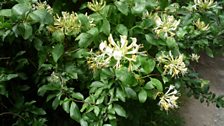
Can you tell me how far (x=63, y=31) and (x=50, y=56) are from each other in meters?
0.16

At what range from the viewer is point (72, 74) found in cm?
159

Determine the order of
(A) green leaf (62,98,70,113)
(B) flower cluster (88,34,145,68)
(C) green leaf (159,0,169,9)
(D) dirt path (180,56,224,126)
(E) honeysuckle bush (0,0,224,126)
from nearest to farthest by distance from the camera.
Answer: (B) flower cluster (88,34,145,68)
(E) honeysuckle bush (0,0,224,126)
(A) green leaf (62,98,70,113)
(C) green leaf (159,0,169,9)
(D) dirt path (180,56,224,126)

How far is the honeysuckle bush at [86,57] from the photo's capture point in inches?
54.4

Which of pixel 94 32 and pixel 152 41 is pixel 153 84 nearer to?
pixel 152 41

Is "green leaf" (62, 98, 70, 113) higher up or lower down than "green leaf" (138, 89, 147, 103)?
lower down

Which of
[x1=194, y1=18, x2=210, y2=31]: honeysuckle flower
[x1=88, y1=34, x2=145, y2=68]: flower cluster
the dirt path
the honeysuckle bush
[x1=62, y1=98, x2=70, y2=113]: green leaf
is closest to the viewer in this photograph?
[x1=88, y1=34, x2=145, y2=68]: flower cluster


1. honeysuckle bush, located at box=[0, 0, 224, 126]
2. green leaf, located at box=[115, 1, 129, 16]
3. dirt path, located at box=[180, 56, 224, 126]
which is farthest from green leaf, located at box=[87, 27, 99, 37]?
dirt path, located at box=[180, 56, 224, 126]

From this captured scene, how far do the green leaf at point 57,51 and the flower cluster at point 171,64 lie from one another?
14.8 inches

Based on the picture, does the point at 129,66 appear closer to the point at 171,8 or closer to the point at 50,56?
the point at 50,56

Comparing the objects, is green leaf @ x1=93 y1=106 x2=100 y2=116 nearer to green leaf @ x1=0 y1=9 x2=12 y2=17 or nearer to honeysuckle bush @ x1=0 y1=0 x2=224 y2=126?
honeysuckle bush @ x1=0 y1=0 x2=224 y2=126

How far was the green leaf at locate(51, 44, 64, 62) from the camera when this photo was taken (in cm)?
149

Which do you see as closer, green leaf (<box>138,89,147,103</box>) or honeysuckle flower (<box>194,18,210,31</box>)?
green leaf (<box>138,89,147,103</box>)

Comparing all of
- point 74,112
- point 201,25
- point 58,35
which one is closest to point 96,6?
point 58,35

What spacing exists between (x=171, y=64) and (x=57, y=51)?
17.2 inches
